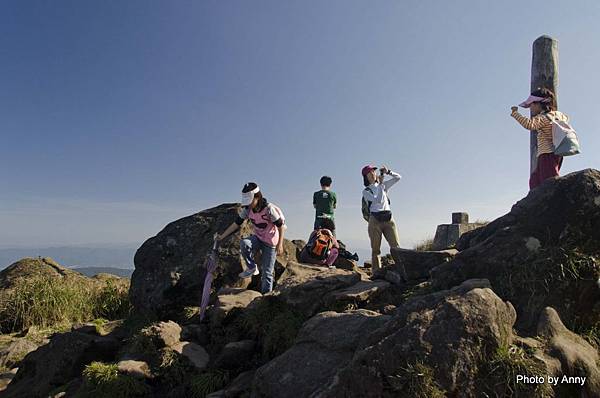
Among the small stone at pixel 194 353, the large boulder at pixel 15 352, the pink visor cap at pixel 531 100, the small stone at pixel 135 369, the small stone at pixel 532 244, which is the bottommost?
the large boulder at pixel 15 352

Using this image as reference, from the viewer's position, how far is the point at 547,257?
18.0 feet

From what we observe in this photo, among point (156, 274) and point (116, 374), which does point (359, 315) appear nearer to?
point (116, 374)

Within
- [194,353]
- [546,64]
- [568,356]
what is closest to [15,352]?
[194,353]

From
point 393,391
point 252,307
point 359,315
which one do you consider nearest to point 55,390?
point 252,307

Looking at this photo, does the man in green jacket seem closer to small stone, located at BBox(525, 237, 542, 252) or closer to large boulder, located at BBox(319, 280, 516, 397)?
small stone, located at BBox(525, 237, 542, 252)

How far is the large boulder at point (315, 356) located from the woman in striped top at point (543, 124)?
465 cm

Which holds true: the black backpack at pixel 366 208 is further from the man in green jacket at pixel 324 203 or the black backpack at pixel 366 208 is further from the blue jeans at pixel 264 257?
the blue jeans at pixel 264 257

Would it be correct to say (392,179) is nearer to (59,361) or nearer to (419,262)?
(419,262)

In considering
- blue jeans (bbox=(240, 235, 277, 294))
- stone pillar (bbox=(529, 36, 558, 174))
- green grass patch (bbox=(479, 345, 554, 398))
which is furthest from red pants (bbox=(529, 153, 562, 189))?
blue jeans (bbox=(240, 235, 277, 294))

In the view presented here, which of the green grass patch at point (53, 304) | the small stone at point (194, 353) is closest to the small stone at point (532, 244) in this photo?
the small stone at point (194, 353)

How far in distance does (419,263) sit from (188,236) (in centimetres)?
634

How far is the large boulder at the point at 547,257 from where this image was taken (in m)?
5.12

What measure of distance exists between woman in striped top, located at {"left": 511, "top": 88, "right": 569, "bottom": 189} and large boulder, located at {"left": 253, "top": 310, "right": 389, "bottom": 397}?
465 centimetres

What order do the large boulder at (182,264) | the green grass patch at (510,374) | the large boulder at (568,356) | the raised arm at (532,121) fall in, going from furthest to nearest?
1. the large boulder at (182,264)
2. the raised arm at (532,121)
3. the large boulder at (568,356)
4. the green grass patch at (510,374)
